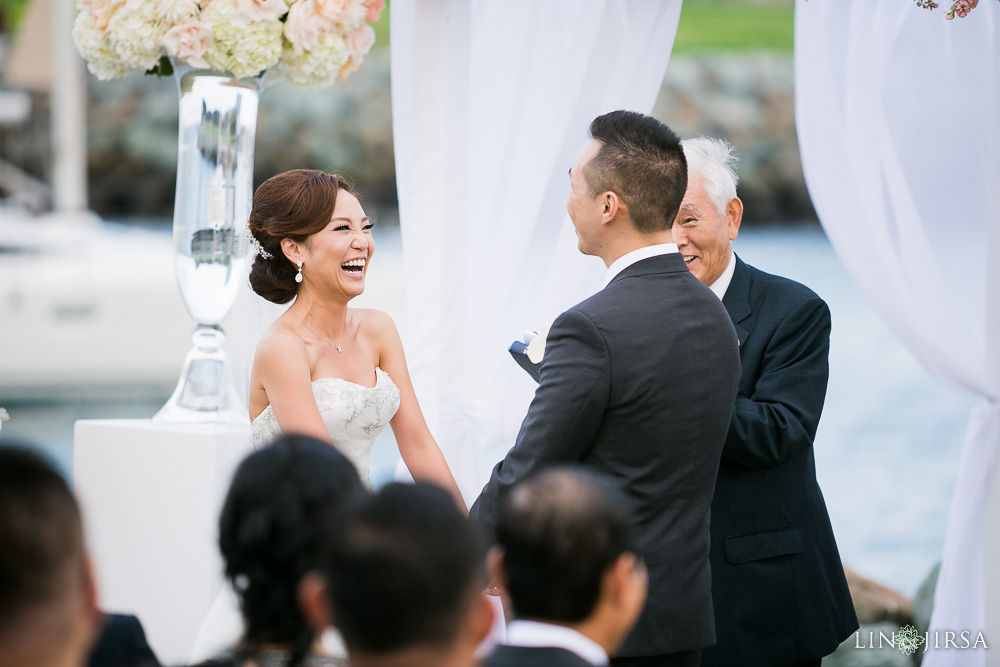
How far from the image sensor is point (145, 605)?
127 inches

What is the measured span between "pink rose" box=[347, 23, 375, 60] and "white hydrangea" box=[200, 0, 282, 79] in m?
0.24

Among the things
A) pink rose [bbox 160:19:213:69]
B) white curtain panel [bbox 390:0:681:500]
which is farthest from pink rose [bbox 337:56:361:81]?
pink rose [bbox 160:19:213:69]

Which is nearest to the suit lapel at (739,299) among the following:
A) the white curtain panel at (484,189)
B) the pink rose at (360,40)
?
the white curtain panel at (484,189)

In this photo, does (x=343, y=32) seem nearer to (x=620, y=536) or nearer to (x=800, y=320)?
(x=800, y=320)

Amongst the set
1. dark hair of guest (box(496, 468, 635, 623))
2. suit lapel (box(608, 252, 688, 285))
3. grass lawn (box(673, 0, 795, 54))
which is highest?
grass lawn (box(673, 0, 795, 54))

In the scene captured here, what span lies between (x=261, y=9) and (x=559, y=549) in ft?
7.54

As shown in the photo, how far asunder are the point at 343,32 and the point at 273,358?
1195mm

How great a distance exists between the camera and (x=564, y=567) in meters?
1.38

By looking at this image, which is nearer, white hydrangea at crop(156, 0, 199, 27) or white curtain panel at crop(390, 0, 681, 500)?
white hydrangea at crop(156, 0, 199, 27)

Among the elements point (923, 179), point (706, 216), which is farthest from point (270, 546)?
point (923, 179)

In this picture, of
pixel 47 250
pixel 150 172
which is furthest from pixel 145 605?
pixel 150 172

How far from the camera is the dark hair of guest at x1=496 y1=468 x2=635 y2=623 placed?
1.38m

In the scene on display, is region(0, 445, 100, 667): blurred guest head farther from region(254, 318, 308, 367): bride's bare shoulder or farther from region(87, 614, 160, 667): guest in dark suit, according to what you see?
region(254, 318, 308, 367): bride's bare shoulder

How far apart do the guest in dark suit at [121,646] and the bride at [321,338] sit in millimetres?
1033
